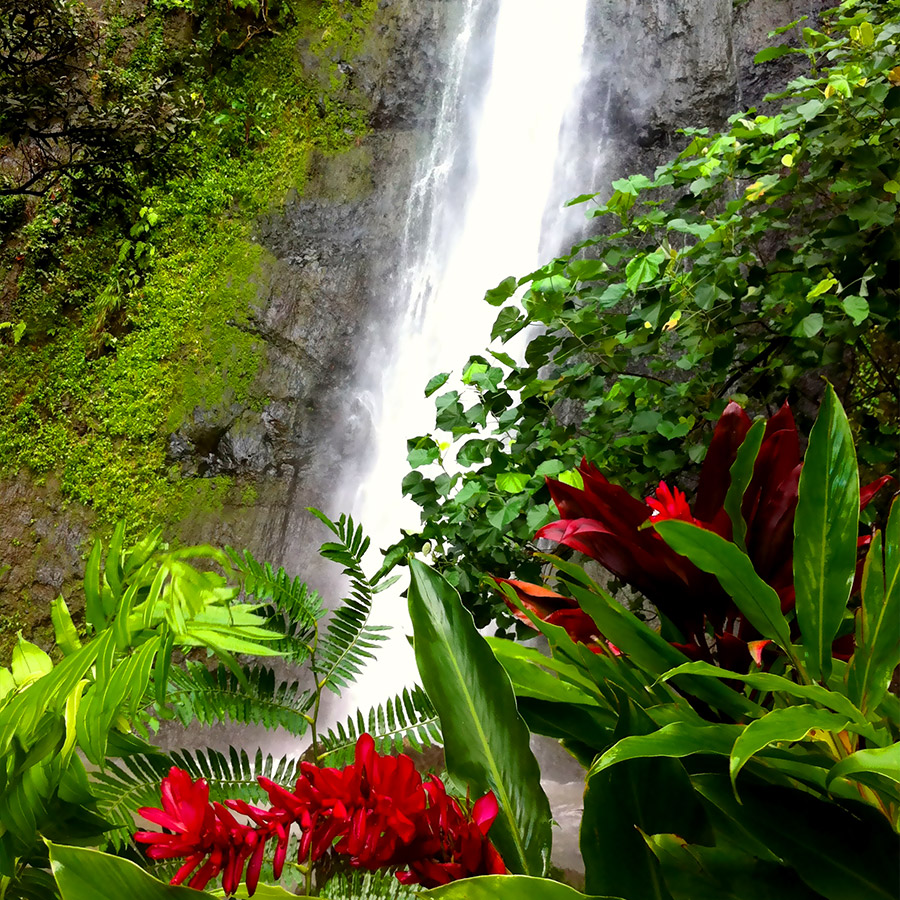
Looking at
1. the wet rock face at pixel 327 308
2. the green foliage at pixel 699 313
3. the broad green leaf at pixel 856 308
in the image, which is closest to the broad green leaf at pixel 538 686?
the green foliage at pixel 699 313

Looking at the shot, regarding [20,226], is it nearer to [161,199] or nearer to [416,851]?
[161,199]

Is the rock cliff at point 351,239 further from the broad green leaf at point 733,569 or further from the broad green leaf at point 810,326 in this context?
the broad green leaf at point 733,569

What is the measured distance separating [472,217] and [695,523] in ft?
13.6

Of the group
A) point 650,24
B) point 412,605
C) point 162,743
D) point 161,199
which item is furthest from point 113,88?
point 412,605

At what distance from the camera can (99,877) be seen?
0.40 meters

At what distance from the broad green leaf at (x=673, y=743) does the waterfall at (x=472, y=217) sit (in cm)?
348

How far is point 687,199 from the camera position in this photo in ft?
5.74

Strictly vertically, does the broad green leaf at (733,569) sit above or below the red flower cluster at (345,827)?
above

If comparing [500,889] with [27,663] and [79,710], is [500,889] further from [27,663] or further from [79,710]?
[27,663]

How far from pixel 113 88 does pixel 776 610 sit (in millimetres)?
5375

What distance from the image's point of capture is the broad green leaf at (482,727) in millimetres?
497

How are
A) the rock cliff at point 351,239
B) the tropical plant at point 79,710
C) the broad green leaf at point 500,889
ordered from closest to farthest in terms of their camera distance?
the broad green leaf at point 500,889, the tropical plant at point 79,710, the rock cliff at point 351,239

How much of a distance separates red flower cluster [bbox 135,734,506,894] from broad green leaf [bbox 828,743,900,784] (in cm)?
21

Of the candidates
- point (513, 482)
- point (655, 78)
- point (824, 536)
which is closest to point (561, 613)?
point (824, 536)
